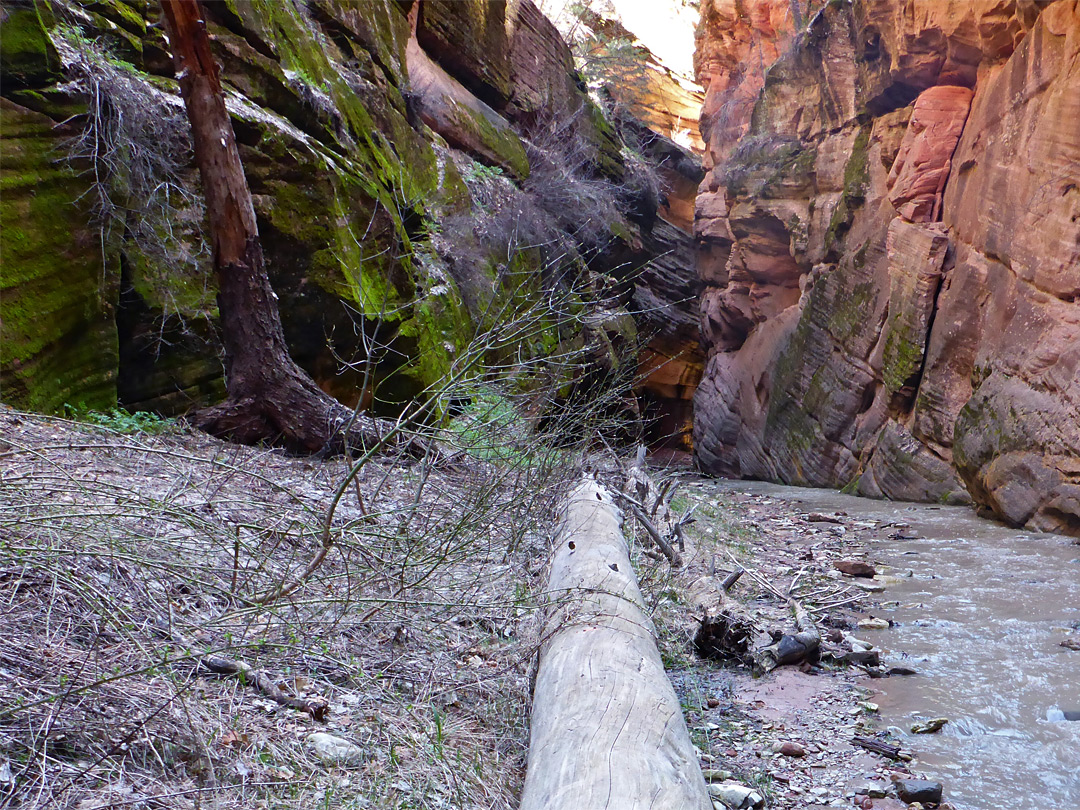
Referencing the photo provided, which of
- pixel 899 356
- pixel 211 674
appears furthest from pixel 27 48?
pixel 899 356

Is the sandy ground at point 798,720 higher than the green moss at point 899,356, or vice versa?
the green moss at point 899,356

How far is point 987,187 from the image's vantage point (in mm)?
9141

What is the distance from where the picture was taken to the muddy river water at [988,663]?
8.33ft

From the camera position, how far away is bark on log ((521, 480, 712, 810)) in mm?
1774

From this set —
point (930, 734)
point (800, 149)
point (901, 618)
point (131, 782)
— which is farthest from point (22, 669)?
point (800, 149)

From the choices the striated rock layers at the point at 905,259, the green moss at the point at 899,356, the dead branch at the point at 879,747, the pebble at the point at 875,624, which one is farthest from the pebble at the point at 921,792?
the green moss at the point at 899,356

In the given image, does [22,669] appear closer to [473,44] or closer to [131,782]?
[131,782]

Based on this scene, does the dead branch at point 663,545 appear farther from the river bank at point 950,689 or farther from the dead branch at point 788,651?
the dead branch at point 788,651

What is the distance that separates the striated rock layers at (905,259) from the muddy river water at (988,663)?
1560mm

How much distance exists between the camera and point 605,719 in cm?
210

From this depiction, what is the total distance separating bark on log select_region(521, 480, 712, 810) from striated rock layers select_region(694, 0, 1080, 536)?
6.06 m

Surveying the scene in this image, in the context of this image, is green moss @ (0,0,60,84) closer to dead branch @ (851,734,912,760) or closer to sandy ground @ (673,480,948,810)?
sandy ground @ (673,480,948,810)

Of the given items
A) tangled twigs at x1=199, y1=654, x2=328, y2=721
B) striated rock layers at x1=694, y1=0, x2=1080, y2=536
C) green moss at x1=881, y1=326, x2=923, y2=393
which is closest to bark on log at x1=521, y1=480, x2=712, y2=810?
tangled twigs at x1=199, y1=654, x2=328, y2=721

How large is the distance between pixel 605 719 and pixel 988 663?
2.66 metres
